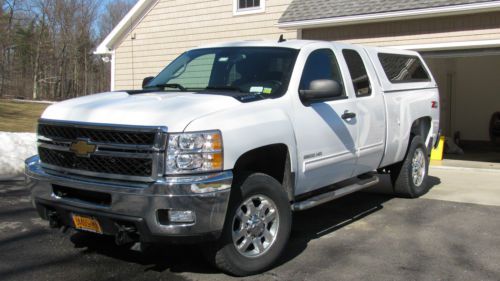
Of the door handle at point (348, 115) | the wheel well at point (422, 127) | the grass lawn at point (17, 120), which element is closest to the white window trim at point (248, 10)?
the wheel well at point (422, 127)

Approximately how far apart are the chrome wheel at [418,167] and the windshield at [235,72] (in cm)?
321

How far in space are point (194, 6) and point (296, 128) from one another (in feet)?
36.8

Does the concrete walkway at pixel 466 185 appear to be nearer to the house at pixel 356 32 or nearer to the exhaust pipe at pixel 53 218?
the house at pixel 356 32

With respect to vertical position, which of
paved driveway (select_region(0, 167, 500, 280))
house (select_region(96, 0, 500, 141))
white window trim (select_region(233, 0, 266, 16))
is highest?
white window trim (select_region(233, 0, 266, 16))

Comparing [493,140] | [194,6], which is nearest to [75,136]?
[194,6]

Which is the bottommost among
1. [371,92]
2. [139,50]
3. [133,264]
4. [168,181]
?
[133,264]

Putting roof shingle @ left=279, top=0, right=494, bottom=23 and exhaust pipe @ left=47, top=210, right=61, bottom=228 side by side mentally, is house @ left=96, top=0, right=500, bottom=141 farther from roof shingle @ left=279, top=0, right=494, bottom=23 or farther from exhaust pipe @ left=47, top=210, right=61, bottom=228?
exhaust pipe @ left=47, top=210, right=61, bottom=228

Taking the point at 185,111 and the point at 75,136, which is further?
the point at 75,136

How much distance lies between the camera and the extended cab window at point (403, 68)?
280 inches

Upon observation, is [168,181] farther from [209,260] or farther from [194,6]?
[194,6]

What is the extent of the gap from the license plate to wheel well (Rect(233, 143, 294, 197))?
1.30 meters

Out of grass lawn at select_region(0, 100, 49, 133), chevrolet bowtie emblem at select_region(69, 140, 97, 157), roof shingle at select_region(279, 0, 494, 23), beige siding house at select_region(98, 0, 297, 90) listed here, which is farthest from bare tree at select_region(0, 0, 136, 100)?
chevrolet bowtie emblem at select_region(69, 140, 97, 157)

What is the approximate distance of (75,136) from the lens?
442 cm

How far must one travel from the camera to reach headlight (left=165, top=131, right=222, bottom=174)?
3.96m
